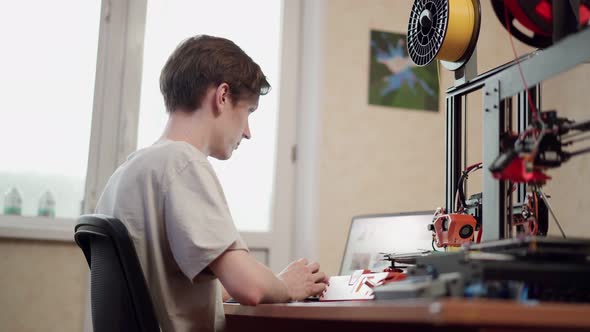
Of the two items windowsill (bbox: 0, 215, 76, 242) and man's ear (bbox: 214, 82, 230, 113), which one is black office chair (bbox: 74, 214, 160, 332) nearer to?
man's ear (bbox: 214, 82, 230, 113)

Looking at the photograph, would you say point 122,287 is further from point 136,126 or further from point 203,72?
point 136,126

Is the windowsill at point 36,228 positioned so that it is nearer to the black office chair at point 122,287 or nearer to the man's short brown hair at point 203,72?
the man's short brown hair at point 203,72

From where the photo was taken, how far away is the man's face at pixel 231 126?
1500 mm

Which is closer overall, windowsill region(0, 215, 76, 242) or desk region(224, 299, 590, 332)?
desk region(224, 299, 590, 332)

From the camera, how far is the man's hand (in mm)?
1299

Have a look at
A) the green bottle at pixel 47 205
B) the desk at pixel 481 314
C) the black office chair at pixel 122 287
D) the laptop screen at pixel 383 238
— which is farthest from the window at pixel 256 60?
the desk at pixel 481 314

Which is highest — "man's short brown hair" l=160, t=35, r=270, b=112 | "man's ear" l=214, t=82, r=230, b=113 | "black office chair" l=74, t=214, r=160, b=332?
"man's short brown hair" l=160, t=35, r=270, b=112

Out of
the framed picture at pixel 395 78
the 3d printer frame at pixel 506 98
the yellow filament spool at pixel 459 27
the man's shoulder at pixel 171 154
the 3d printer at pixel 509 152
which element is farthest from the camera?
the framed picture at pixel 395 78

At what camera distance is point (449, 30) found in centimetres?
147

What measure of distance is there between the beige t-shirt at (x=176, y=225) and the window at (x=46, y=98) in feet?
5.50

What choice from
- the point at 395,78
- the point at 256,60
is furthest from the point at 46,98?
the point at 395,78

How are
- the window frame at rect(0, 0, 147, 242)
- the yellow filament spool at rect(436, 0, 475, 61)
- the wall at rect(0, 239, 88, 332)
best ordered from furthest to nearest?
the window frame at rect(0, 0, 147, 242) < the wall at rect(0, 239, 88, 332) < the yellow filament spool at rect(436, 0, 475, 61)

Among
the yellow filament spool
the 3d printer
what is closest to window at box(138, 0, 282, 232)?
the 3d printer

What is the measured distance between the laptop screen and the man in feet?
2.12
